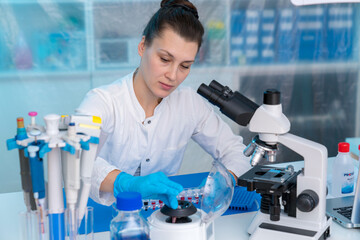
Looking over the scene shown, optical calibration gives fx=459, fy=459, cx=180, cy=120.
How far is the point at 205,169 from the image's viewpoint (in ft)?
10.8

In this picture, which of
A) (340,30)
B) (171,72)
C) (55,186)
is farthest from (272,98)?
(340,30)

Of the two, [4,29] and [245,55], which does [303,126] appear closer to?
[245,55]

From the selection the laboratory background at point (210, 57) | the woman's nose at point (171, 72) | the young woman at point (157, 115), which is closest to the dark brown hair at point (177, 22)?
the young woman at point (157, 115)

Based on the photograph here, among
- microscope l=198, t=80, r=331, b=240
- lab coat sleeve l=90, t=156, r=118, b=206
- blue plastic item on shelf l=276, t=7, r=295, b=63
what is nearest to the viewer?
microscope l=198, t=80, r=331, b=240

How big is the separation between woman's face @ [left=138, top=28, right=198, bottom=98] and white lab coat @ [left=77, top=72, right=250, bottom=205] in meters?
0.19

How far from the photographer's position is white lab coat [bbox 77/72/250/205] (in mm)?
1864

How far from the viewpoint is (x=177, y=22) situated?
172cm

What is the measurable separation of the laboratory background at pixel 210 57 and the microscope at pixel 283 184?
1.78 m

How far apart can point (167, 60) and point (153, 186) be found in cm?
58

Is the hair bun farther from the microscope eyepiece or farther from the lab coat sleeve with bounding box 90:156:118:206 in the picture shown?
the lab coat sleeve with bounding box 90:156:118:206

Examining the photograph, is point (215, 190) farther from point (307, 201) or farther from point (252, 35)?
point (252, 35)

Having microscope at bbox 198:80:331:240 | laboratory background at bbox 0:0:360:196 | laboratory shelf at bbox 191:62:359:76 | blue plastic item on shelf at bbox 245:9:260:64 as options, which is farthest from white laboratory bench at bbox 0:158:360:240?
blue plastic item on shelf at bbox 245:9:260:64

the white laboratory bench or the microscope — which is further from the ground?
the microscope

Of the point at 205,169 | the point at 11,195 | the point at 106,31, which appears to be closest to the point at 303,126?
the point at 205,169
